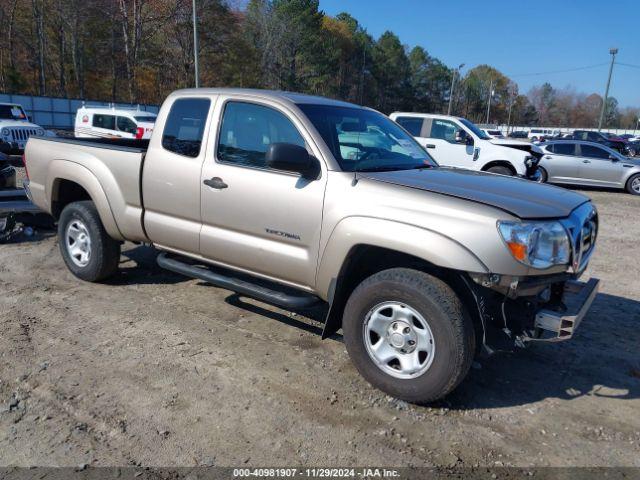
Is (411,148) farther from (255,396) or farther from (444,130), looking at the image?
(444,130)

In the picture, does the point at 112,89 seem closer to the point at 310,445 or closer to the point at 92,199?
the point at 92,199

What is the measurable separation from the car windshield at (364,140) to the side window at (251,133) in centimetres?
21

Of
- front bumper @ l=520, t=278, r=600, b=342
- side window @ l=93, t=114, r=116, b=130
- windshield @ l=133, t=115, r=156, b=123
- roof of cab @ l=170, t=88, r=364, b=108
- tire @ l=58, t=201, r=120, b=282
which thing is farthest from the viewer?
side window @ l=93, t=114, r=116, b=130

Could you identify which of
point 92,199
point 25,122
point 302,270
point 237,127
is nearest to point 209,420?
point 302,270

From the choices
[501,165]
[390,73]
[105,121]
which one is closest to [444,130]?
[501,165]

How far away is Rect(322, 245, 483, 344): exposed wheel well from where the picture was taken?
334 centimetres

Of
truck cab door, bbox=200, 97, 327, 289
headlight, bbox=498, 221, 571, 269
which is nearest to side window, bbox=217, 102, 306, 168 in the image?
truck cab door, bbox=200, 97, 327, 289

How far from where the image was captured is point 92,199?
5211 millimetres

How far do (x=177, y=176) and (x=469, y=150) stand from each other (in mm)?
10633

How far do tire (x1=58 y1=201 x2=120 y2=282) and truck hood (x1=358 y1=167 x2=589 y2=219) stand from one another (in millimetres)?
2925

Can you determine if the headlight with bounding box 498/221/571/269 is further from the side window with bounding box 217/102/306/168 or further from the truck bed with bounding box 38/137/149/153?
the truck bed with bounding box 38/137/149/153

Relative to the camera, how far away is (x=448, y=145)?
1377cm

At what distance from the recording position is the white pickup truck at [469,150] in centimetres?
1355

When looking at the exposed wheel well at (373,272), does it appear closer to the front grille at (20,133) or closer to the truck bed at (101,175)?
the truck bed at (101,175)
